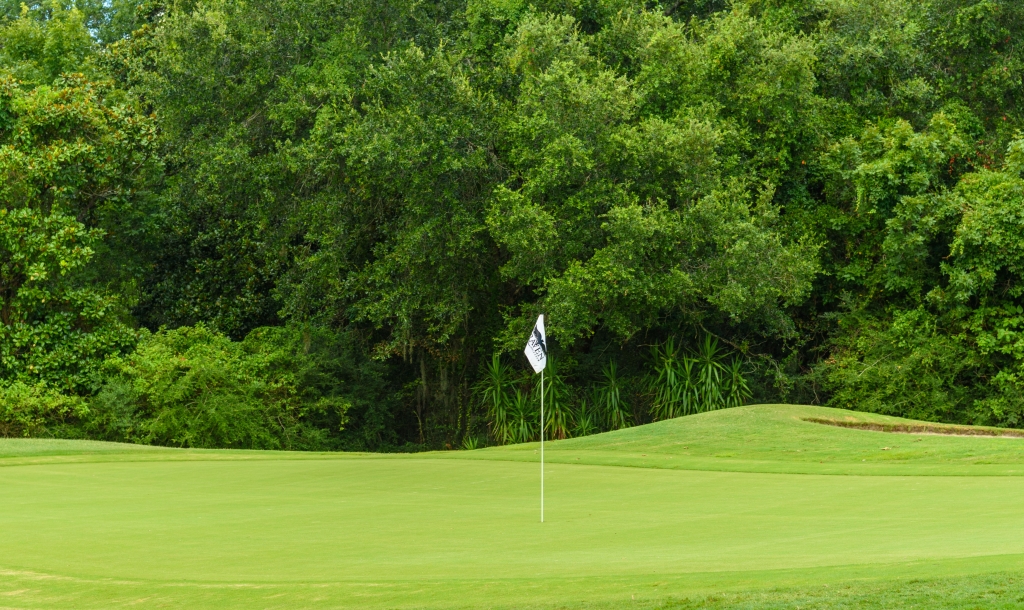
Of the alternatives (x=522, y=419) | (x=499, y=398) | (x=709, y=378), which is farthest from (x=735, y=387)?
(x=499, y=398)

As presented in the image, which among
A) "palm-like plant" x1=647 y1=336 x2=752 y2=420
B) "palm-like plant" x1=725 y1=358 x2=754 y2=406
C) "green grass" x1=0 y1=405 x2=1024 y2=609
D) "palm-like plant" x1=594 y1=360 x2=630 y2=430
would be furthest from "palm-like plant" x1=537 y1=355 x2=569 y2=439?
"green grass" x1=0 y1=405 x2=1024 y2=609

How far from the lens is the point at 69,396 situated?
28.2 metres

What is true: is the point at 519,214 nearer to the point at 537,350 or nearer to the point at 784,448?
the point at 784,448

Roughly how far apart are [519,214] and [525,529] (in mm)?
15285

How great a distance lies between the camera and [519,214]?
86.0 ft

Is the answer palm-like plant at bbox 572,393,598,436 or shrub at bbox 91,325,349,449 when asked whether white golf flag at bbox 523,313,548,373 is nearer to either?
shrub at bbox 91,325,349,449

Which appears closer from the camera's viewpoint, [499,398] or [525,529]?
[525,529]

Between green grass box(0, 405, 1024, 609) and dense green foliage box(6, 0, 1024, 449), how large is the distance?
314 inches

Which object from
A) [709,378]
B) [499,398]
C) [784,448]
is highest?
[709,378]

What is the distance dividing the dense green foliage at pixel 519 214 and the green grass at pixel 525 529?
26.2 ft

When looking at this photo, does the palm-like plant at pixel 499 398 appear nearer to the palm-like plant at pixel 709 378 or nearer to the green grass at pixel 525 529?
the palm-like plant at pixel 709 378

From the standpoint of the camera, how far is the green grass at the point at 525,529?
8148 millimetres

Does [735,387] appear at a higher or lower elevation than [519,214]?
lower

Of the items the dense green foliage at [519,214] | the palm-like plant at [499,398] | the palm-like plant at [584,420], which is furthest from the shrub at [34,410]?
the palm-like plant at [584,420]
